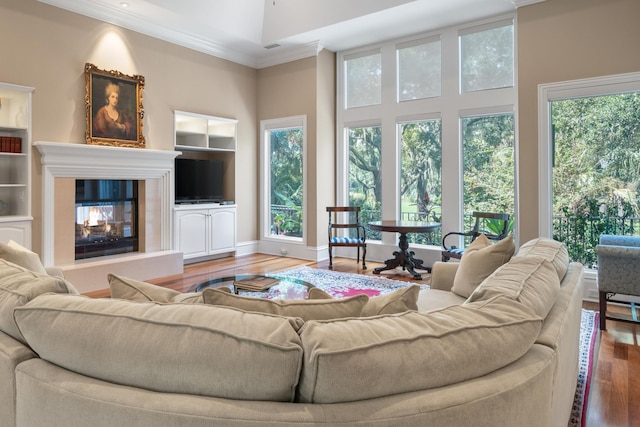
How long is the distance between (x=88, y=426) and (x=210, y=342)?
33 cm

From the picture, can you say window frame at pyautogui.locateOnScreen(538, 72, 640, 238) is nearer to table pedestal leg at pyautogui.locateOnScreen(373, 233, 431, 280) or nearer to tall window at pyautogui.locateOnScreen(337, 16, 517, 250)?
tall window at pyautogui.locateOnScreen(337, 16, 517, 250)

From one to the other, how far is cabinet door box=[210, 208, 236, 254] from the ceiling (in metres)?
2.51

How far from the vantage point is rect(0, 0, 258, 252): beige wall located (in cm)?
443

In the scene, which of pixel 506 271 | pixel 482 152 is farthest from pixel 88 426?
pixel 482 152

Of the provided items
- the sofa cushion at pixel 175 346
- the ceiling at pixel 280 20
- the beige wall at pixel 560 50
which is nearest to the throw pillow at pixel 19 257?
the sofa cushion at pixel 175 346

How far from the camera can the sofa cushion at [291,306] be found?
117 cm

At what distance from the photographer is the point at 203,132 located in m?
6.33

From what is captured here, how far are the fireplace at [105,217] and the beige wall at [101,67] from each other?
52 cm

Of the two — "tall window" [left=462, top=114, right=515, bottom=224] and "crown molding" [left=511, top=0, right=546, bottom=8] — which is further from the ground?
"crown molding" [left=511, top=0, right=546, bottom=8]

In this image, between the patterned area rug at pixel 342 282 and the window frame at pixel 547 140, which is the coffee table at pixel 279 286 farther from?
the window frame at pixel 547 140

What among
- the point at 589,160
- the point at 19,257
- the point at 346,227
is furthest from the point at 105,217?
the point at 589,160

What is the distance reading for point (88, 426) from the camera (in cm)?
90

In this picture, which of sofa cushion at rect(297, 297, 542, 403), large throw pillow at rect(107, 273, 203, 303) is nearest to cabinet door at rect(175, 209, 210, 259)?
large throw pillow at rect(107, 273, 203, 303)

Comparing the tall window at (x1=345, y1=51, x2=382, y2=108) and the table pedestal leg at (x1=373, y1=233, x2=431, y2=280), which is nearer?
the table pedestal leg at (x1=373, y1=233, x2=431, y2=280)
